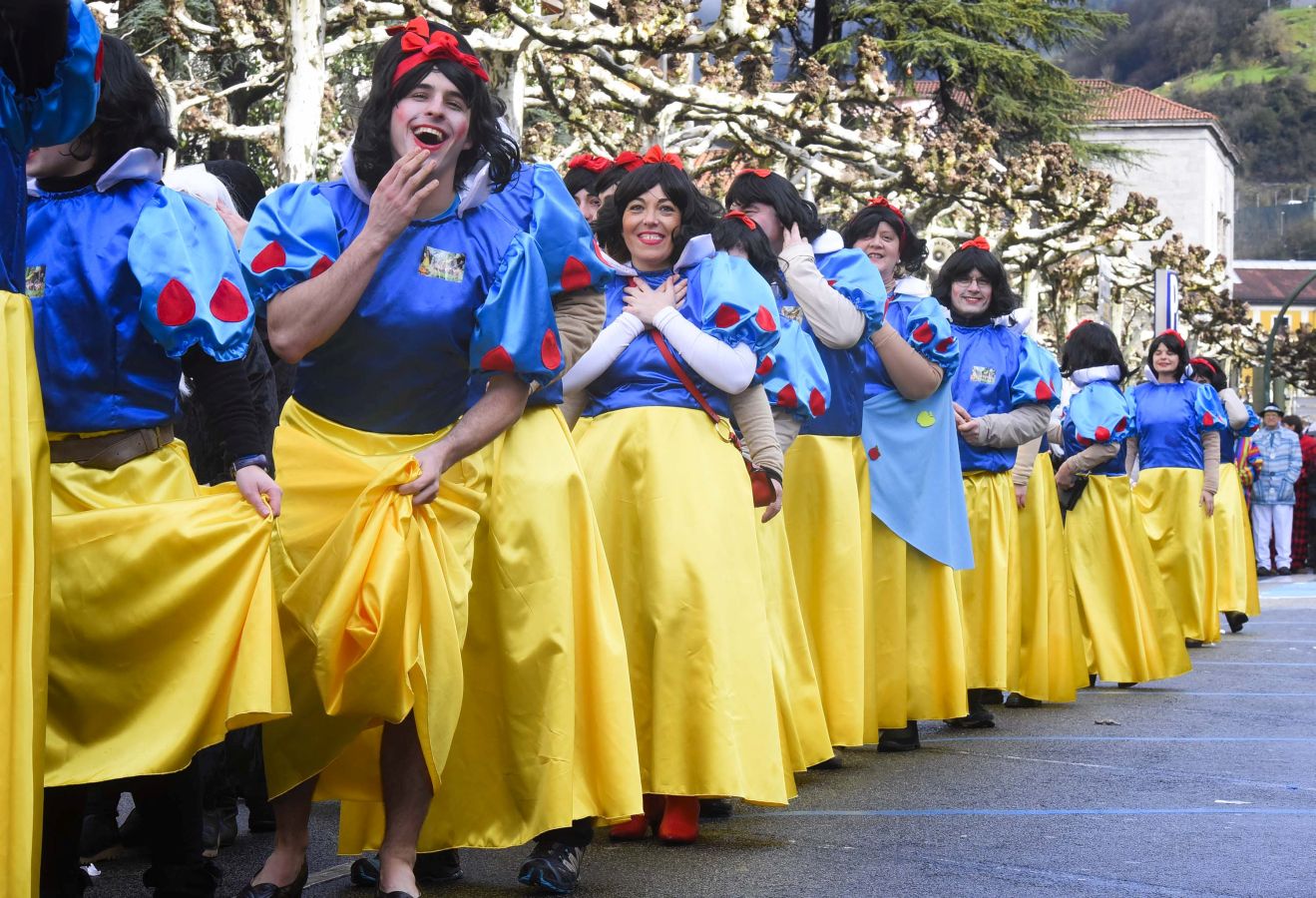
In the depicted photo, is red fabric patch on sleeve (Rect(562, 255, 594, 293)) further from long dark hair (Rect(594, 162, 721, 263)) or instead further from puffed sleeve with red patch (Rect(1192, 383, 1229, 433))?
puffed sleeve with red patch (Rect(1192, 383, 1229, 433))

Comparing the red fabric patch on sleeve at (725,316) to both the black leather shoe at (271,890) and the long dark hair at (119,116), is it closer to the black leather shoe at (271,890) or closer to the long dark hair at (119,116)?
the long dark hair at (119,116)

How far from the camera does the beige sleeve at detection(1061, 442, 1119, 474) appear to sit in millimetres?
11375

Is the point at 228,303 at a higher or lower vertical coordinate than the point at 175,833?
higher

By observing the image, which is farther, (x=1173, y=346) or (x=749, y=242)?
(x=1173, y=346)

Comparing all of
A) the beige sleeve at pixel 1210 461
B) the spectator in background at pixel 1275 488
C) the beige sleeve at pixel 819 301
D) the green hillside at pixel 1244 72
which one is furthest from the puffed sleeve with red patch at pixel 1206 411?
the green hillside at pixel 1244 72

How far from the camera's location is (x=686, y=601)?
579 centimetres

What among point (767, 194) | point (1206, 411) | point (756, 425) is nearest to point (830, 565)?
point (767, 194)

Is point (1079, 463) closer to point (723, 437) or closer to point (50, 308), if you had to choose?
point (723, 437)

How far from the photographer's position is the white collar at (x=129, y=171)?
436cm

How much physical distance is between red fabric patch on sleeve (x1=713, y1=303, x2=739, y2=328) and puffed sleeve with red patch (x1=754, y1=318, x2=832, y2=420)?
834 millimetres

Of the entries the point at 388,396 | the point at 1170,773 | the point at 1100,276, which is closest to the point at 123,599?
the point at 388,396

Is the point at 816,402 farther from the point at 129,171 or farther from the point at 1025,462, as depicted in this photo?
the point at 129,171

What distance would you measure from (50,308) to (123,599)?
648mm

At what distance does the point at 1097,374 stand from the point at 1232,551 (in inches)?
209
